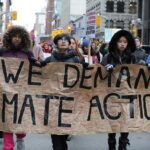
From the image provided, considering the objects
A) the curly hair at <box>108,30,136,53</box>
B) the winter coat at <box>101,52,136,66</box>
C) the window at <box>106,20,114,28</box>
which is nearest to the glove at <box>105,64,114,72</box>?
the winter coat at <box>101,52,136,66</box>

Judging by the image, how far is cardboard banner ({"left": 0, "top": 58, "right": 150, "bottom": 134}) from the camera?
20.4ft

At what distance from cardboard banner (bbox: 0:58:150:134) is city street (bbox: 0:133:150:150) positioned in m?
1.21

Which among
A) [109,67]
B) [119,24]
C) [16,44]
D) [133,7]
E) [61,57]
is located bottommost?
[109,67]


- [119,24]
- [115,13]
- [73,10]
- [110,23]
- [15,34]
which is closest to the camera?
[15,34]

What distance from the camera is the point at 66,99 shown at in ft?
20.5

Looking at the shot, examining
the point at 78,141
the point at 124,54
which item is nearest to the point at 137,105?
the point at 124,54

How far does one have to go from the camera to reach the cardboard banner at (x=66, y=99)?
621 cm

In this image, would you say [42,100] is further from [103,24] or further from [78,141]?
[103,24]

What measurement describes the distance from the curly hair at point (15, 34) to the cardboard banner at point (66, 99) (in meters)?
0.25

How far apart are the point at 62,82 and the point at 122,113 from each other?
31.4 inches

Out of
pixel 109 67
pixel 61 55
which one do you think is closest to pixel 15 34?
pixel 61 55

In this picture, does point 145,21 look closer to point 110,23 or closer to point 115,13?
point 110,23

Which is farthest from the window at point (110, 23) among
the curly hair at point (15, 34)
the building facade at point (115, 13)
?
the curly hair at point (15, 34)

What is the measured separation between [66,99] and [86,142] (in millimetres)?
1837
